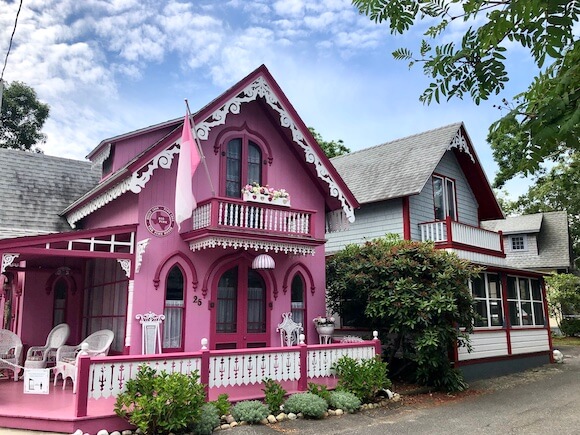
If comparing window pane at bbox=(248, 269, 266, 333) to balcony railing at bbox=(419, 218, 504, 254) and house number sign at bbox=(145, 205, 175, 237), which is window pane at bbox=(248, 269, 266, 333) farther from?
balcony railing at bbox=(419, 218, 504, 254)

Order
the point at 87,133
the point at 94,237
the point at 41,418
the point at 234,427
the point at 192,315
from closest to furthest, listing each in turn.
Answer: the point at 41,418
the point at 234,427
the point at 94,237
the point at 192,315
the point at 87,133

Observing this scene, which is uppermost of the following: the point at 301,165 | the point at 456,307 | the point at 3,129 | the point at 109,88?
the point at 3,129

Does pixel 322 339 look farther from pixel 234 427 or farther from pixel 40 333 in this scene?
pixel 40 333

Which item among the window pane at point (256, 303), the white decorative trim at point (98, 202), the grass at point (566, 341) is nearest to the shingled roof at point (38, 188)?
the white decorative trim at point (98, 202)

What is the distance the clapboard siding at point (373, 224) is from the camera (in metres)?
16.5

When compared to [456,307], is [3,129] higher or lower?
higher

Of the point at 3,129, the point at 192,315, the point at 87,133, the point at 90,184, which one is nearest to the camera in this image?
the point at 192,315

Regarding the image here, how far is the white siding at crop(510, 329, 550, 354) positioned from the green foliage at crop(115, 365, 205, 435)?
Answer: 1175 cm

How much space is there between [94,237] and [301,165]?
5.76 meters

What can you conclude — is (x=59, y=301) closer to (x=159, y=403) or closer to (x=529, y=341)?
(x=159, y=403)

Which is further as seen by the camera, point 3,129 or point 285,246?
point 3,129

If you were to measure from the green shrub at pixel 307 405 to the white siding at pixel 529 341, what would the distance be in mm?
9294

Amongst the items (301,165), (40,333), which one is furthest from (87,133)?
(301,165)

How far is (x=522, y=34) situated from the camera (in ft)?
11.1
